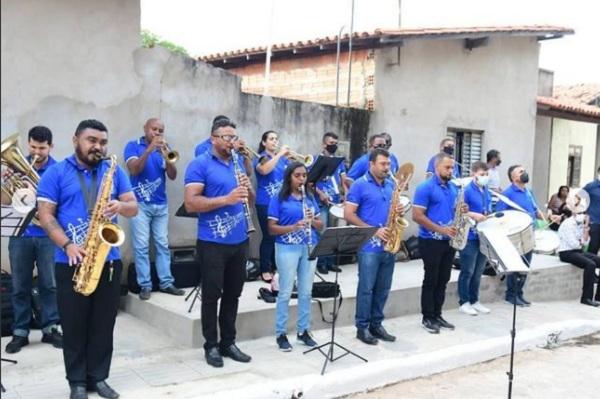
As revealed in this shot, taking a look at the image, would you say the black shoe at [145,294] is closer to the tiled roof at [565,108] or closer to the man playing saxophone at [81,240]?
the man playing saxophone at [81,240]

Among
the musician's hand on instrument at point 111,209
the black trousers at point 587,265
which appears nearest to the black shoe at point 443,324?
the black trousers at point 587,265

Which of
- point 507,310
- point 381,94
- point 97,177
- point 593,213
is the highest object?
point 381,94

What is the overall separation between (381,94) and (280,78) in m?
2.36

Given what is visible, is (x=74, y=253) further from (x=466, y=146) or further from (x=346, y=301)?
(x=466, y=146)

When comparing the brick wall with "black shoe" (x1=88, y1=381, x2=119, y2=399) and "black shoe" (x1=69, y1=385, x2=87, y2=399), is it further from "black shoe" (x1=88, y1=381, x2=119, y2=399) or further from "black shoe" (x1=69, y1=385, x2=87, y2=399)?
"black shoe" (x1=69, y1=385, x2=87, y2=399)

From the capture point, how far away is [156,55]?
25.2 ft

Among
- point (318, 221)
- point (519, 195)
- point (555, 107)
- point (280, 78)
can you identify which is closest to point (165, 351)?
point (318, 221)

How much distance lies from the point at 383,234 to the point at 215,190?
1873 mm

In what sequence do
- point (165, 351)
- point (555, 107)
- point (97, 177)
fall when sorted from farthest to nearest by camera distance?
1. point (555, 107)
2. point (165, 351)
3. point (97, 177)

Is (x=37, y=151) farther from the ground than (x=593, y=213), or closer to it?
farther from the ground

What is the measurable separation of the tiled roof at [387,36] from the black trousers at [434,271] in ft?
15.7

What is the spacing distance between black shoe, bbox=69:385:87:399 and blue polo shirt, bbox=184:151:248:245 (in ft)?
5.09

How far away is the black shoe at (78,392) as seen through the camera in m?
4.53

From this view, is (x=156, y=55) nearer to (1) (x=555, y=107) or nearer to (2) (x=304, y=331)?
(2) (x=304, y=331)
